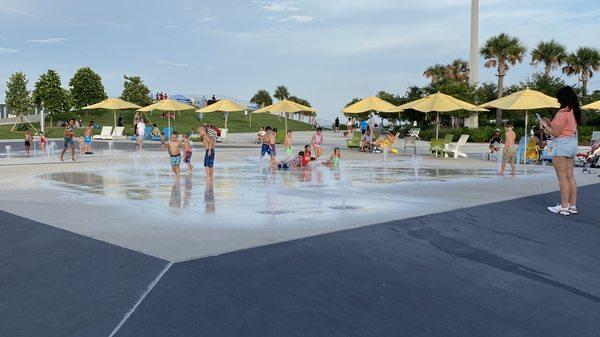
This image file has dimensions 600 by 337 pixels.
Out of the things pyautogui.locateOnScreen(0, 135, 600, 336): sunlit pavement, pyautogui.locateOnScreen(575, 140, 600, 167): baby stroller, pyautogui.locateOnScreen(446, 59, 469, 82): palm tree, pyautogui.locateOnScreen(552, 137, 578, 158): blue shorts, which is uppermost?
pyautogui.locateOnScreen(446, 59, 469, 82): palm tree

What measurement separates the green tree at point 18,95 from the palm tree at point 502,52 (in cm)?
4884

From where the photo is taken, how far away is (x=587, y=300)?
198 inches

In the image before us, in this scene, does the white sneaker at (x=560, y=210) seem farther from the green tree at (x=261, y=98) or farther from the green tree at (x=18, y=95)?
the green tree at (x=261, y=98)

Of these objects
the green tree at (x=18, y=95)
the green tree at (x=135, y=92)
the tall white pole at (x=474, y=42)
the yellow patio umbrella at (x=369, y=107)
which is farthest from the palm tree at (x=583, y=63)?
the green tree at (x=18, y=95)

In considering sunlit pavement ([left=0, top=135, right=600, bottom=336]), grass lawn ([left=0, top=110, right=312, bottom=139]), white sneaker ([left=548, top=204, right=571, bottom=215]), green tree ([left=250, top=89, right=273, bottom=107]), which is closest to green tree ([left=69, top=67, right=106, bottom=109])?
grass lawn ([left=0, top=110, right=312, bottom=139])

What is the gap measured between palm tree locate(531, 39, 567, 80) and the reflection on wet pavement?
46.0 m

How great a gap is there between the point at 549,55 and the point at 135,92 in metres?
46.9

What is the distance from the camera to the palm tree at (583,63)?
186 feet

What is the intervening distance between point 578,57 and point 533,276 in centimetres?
5935

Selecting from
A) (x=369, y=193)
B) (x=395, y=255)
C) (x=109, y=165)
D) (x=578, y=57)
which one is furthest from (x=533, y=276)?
(x=578, y=57)

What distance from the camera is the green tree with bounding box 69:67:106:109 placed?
66.4 meters

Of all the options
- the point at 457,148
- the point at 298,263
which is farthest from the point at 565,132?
the point at 457,148

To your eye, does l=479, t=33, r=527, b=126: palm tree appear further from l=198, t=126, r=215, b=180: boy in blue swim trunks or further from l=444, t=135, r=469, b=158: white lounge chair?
l=198, t=126, r=215, b=180: boy in blue swim trunks

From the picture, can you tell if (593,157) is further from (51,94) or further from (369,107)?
(51,94)
